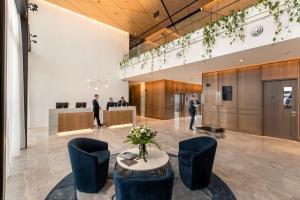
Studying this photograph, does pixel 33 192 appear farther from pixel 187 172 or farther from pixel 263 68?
pixel 263 68

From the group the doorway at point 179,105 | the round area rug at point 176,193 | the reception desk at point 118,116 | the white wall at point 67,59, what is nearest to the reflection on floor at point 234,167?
the round area rug at point 176,193

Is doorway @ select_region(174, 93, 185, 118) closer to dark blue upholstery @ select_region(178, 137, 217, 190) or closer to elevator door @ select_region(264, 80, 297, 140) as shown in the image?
elevator door @ select_region(264, 80, 297, 140)

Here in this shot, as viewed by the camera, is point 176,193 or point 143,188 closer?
point 143,188

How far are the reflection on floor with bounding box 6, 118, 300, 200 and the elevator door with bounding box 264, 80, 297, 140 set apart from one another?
24.9 inches

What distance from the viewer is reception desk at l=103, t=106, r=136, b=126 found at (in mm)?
9383

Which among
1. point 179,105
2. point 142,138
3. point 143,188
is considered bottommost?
point 143,188

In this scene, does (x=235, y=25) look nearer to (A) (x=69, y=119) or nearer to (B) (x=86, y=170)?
(B) (x=86, y=170)

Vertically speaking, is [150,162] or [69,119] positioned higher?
[69,119]

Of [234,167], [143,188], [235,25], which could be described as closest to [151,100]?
[235,25]

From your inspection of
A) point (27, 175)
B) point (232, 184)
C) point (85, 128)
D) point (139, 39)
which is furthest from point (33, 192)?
point (139, 39)

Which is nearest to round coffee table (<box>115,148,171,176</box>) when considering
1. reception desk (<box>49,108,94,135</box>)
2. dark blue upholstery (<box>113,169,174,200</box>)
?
dark blue upholstery (<box>113,169,174,200</box>)

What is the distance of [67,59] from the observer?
10.2 m

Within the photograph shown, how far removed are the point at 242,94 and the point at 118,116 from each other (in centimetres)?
649

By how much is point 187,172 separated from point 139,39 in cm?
1335
